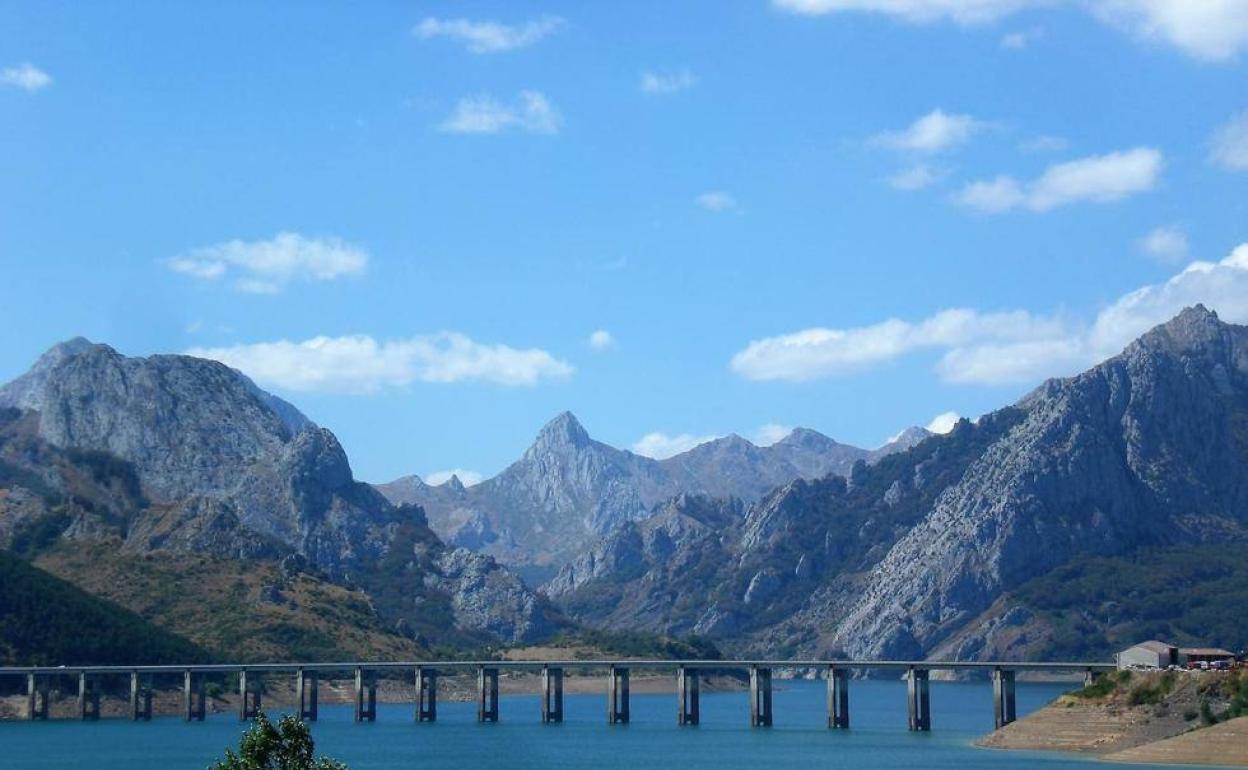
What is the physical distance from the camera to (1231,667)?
561 ft

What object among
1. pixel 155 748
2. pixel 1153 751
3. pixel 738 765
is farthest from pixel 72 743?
pixel 1153 751

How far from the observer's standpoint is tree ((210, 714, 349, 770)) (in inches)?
2899

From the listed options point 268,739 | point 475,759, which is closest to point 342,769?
point 268,739

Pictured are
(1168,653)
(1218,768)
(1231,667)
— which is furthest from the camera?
(1168,653)

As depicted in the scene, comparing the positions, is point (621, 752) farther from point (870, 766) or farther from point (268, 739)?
point (268, 739)

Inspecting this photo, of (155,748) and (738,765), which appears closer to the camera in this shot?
(738,765)

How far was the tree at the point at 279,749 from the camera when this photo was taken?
7362cm

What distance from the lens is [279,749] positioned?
74.1 meters

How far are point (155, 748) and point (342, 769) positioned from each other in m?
115

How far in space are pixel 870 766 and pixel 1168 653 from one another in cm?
4112

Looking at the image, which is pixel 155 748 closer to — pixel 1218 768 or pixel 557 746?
pixel 557 746

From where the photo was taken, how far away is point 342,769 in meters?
77.2

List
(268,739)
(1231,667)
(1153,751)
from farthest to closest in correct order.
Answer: (1231,667) < (1153,751) < (268,739)

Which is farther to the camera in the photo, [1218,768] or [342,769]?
[1218,768]
